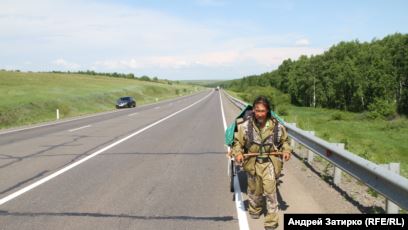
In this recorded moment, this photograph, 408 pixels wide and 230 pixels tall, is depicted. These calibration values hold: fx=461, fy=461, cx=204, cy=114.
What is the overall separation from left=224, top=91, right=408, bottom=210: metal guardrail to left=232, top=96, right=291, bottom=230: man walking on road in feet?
2.44

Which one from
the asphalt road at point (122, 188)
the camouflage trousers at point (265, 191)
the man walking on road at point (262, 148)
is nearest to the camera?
the camouflage trousers at point (265, 191)

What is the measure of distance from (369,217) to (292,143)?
8.02 m

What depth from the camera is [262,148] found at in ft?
20.1

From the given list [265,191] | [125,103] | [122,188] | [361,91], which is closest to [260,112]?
[265,191]

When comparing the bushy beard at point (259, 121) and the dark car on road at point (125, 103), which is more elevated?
→ the bushy beard at point (259, 121)

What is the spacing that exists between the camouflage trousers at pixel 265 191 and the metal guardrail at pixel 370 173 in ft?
3.34

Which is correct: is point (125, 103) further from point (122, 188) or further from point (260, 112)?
point (260, 112)

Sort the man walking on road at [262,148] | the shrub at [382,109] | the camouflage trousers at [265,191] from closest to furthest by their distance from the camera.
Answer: the camouflage trousers at [265,191] → the man walking on road at [262,148] → the shrub at [382,109]

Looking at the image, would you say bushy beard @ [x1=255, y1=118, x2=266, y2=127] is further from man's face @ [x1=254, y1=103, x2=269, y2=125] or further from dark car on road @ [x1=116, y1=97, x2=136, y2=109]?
dark car on road @ [x1=116, y1=97, x2=136, y2=109]

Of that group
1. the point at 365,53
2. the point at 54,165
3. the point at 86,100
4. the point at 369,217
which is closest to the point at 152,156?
the point at 54,165

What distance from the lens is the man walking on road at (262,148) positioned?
6.01m

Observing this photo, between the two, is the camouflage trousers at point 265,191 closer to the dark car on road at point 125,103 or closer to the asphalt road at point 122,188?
the asphalt road at point 122,188

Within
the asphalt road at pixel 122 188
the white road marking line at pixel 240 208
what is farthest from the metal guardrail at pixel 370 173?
the white road marking line at pixel 240 208

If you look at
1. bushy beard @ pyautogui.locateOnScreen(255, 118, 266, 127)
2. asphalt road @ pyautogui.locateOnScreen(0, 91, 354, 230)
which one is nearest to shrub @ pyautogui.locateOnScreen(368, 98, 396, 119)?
asphalt road @ pyautogui.locateOnScreen(0, 91, 354, 230)
